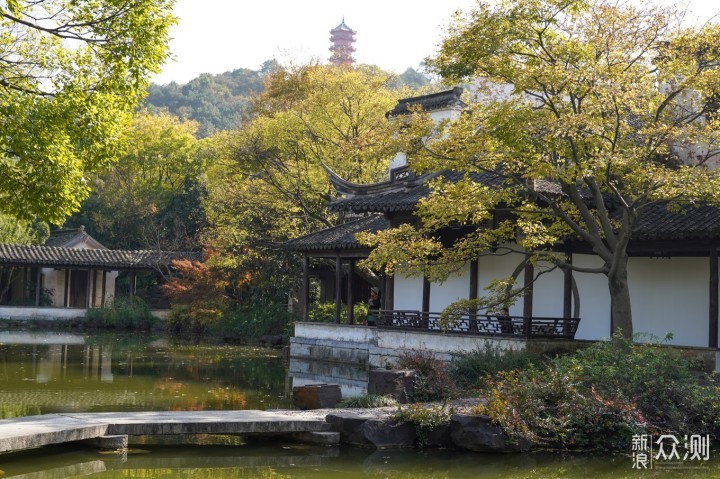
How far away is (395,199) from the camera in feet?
76.8

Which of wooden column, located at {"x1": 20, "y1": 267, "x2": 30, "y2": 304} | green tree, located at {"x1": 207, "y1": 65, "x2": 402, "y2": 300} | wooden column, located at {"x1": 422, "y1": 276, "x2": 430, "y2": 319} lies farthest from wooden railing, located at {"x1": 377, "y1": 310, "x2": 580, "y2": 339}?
wooden column, located at {"x1": 20, "y1": 267, "x2": 30, "y2": 304}

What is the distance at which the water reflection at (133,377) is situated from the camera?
52.0 ft

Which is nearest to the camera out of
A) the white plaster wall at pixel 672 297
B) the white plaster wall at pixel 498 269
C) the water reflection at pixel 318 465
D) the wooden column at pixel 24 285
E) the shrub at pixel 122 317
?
the water reflection at pixel 318 465

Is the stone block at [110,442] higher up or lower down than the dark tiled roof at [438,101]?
lower down

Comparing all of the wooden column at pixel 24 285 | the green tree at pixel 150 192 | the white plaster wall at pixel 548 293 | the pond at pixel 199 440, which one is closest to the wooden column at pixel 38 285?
the wooden column at pixel 24 285

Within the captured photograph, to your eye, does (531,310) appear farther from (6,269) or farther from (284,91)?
(6,269)

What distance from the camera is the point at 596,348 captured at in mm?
14461

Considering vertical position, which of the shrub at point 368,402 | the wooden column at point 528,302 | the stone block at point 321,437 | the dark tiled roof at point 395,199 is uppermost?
the dark tiled roof at point 395,199

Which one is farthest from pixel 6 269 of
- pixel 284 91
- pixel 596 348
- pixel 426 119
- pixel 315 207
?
pixel 596 348

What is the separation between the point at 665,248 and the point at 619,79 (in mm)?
5353

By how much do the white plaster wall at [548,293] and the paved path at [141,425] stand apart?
973 centimetres

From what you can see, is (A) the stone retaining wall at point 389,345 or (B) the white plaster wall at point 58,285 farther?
(B) the white plaster wall at point 58,285

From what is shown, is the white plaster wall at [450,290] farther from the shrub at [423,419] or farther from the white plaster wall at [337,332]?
the shrub at [423,419]

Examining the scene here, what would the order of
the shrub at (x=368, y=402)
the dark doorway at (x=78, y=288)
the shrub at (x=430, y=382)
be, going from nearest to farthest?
the shrub at (x=368, y=402), the shrub at (x=430, y=382), the dark doorway at (x=78, y=288)
